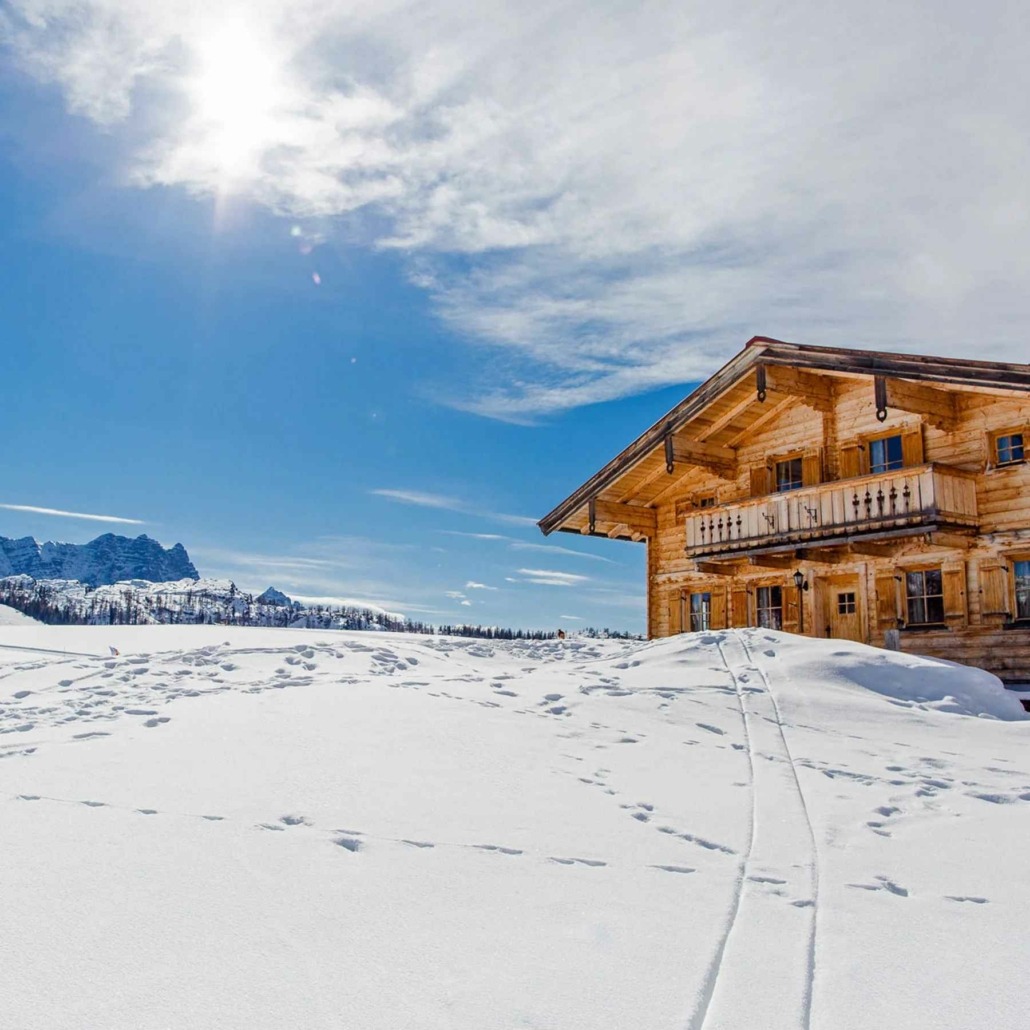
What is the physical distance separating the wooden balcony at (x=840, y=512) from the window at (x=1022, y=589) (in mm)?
1190

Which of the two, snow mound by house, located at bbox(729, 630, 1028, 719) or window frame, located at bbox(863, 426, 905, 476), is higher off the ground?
window frame, located at bbox(863, 426, 905, 476)

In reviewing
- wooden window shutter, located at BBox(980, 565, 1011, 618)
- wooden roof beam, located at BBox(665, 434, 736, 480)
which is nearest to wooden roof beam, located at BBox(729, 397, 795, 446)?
wooden roof beam, located at BBox(665, 434, 736, 480)

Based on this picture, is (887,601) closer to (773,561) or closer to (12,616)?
(773,561)

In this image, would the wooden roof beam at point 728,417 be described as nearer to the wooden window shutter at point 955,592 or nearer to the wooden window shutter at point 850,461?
the wooden window shutter at point 850,461

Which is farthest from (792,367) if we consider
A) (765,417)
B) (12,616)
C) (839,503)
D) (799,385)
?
(12,616)

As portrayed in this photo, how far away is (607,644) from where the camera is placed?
18.0 metres

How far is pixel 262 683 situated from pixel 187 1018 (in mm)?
8443

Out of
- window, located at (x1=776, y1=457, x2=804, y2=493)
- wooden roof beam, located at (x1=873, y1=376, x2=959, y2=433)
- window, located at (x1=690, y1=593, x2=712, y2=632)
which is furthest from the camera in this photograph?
window, located at (x1=690, y1=593, x2=712, y2=632)

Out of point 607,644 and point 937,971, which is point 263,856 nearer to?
point 937,971

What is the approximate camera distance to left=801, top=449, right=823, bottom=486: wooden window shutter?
834 inches

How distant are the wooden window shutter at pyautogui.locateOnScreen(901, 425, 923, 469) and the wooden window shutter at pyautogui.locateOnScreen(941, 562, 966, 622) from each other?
2.36 meters

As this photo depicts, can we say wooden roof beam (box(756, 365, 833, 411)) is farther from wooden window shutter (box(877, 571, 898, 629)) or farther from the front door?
wooden window shutter (box(877, 571, 898, 629))

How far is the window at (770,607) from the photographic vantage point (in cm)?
2202

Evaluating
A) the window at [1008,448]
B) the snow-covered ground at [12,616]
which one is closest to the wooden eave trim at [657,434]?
the window at [1008,448]
